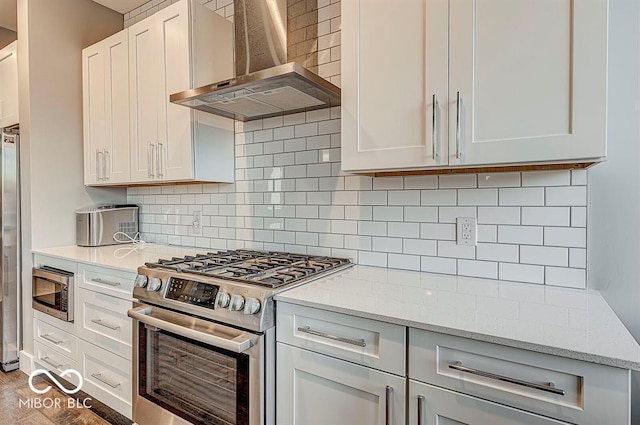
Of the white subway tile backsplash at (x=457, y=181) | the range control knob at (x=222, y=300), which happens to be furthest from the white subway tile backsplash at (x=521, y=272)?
the range control knob at (x=222, y=300)

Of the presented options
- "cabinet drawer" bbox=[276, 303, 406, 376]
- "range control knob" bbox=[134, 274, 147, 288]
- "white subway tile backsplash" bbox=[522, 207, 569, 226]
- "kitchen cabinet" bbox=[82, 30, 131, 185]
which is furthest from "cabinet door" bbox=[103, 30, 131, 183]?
"white subway tile backsplash" bbox=[522, 207, 569, 226]

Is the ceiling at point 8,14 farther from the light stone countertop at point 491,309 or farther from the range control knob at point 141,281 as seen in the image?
the light stone countertop at point 491,309

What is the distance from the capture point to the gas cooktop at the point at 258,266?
150cm

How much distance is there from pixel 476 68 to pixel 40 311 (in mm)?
3028

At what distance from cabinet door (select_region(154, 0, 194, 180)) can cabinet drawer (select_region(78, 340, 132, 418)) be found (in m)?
1.08

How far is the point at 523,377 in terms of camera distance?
95 centimetres

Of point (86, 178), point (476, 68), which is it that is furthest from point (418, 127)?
point (86, 178)

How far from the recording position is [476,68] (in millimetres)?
1292

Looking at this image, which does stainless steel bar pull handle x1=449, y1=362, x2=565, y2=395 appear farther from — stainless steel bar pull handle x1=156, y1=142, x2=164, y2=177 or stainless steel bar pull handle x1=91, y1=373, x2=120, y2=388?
stainless steel bar pull handle x1=156, y1=142, x2=164, y2=177

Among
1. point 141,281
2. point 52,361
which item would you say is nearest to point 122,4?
point 141,281

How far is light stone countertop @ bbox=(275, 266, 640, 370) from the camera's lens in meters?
0.90

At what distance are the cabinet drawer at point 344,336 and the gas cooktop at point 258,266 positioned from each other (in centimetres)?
16

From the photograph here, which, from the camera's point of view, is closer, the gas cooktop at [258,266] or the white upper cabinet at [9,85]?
the gas cooktop at [258,266]

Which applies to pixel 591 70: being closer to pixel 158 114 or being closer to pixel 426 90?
pixel 426 90
